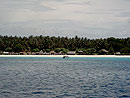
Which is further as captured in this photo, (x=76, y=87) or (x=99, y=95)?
(x=76, y=87)

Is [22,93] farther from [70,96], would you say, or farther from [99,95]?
[99,95]

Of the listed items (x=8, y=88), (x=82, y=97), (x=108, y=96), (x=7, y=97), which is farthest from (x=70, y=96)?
(x=8, y=88)

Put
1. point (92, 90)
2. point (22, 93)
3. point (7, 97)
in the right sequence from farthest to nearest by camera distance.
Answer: point (92, 90)
point (22, 93)
point (7, 97)

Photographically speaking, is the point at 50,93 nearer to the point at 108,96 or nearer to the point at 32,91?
the point at 32,91

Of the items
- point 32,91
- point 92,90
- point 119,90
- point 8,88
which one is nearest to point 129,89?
point 119,90

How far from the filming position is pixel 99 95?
39.8 meters

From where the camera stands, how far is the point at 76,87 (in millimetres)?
46500

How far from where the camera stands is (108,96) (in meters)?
39.2

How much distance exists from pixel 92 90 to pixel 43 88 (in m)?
6.82

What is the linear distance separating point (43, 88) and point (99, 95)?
9.00 meters

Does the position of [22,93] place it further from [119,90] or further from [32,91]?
[119,90]

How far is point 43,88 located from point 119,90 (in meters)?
10.4

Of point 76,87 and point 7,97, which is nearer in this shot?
point 7,97

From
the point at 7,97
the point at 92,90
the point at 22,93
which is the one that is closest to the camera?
the point at 7,97
